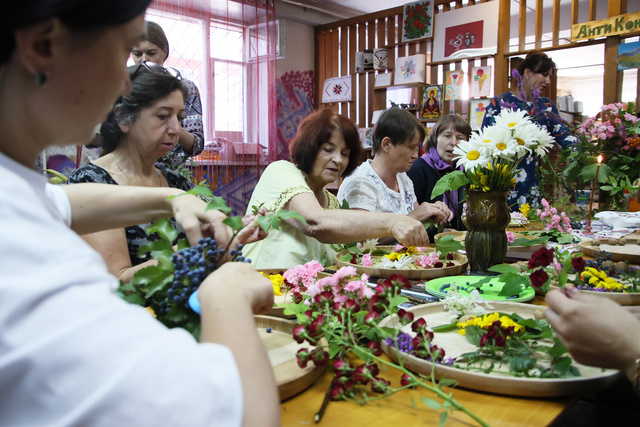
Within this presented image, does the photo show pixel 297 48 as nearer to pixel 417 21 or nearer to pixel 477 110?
pixel 417 21

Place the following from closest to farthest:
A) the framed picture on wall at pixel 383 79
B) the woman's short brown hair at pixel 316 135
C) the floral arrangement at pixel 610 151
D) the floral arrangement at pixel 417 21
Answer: the woman's short brown hair at pixel 316 135, the floral arrangement at pixel 610 151, the floral arrangement at pixel 417 21, the framed picture on wall at pixel 383 79

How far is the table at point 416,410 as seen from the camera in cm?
70

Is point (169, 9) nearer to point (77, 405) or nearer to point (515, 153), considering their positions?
point (515, 153)

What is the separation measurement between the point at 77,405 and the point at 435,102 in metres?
6.25

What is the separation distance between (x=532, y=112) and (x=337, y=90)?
152 inches

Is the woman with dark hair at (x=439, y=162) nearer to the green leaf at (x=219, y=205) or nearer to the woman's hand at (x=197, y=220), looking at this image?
the woman's hand at (x=197, y=220)

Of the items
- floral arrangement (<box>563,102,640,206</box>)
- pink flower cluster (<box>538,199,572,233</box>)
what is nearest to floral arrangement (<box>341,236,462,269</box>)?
pink flower cluster (<box>538,199,572,233</box>)

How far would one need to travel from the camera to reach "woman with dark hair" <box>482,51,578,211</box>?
3.76 metres

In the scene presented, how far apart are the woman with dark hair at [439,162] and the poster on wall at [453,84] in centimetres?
229

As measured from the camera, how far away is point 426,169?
12.4 ft

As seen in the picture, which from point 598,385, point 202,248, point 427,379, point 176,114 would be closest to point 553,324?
point 598,385

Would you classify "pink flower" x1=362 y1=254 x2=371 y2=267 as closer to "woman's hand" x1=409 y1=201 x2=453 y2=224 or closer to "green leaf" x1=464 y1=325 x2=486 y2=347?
"green leaf" x1=464 y1=325 x2=486 y2=347

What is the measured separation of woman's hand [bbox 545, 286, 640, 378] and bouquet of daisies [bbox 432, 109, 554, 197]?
0.91 metres

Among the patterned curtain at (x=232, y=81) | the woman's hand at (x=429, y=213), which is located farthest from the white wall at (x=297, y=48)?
the woman's hand at (x=429, y=213)
